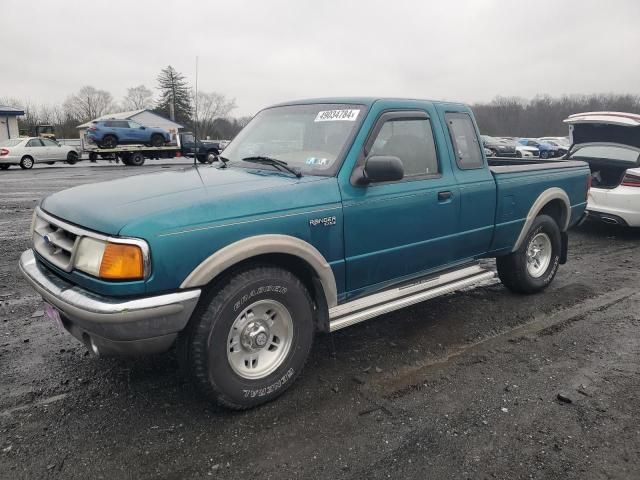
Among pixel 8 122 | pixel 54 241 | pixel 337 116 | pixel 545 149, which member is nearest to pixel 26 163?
pixel 8 122

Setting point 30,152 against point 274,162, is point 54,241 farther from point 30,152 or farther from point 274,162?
point 30,152

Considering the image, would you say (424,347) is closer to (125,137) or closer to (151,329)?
(151,329)

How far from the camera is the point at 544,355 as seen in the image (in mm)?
3898

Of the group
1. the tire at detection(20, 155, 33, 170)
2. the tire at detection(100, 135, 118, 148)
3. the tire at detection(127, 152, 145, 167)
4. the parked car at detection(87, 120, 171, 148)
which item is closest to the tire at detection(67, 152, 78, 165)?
the parked car at detection(87, 120, 171, 148)

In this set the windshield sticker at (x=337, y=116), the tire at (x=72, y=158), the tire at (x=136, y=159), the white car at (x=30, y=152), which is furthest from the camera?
the tire at (x=136, y=159)

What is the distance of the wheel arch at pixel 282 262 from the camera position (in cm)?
278

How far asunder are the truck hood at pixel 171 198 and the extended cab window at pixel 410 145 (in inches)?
27.2

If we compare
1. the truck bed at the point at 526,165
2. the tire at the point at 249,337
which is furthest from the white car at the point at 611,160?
the tire at the point at 249,337

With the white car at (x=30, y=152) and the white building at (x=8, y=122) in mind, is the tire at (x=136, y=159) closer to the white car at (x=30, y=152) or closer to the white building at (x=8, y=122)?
the white car at (x=30, y=152)

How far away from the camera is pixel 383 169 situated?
329 centimetres

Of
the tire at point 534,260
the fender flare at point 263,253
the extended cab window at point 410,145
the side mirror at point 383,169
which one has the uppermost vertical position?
the extended cab window at point 410,145

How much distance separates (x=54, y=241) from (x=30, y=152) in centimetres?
2632

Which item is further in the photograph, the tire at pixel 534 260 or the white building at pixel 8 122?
the white building at pixel 8 122

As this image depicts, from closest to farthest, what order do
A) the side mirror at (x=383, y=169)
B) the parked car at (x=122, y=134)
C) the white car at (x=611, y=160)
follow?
1. the side mirror at (x=383, y=169)
2. the white car at (x=611, y=160)
3. the parked car at (x=122, y=134)
